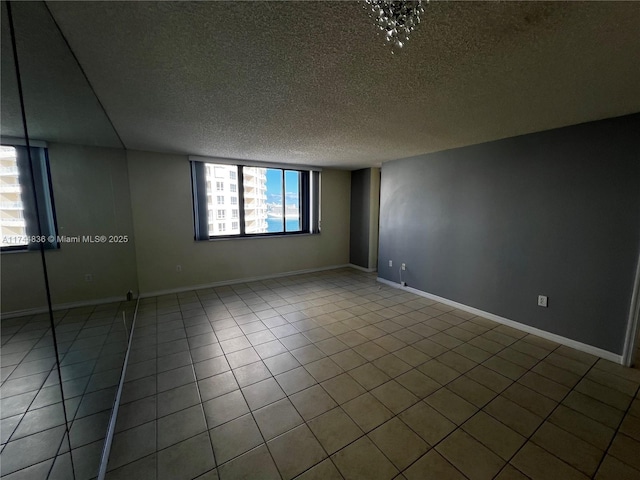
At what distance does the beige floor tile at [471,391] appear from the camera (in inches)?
73.6

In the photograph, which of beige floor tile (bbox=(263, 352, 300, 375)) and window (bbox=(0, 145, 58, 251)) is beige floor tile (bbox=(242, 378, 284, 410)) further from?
window (bbox=(0, 145, 58, 251))

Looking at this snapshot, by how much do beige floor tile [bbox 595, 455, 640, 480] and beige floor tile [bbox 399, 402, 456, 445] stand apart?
711 mm

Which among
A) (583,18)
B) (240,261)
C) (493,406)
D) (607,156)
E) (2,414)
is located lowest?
(493,406)

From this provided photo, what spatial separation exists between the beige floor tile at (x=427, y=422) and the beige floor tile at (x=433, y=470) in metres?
0.11

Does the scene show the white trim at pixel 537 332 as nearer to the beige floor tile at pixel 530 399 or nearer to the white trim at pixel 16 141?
the beige floor tile at pixel 530 399

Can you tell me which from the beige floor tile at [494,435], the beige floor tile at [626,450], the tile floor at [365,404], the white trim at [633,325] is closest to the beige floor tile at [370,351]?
the tile floor at [365,404]

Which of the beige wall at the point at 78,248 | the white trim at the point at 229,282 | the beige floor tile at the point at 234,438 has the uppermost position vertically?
the beige wall at the point at 78,248

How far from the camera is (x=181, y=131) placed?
108 inches

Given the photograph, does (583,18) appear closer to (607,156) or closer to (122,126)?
(607,156)

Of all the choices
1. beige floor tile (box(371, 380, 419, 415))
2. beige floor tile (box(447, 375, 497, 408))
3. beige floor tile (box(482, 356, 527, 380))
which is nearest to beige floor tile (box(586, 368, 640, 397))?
beige floor tile (box(482, 356, 527, 380))

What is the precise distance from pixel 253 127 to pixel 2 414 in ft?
9.10

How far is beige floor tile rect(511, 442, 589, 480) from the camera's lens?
1.34m

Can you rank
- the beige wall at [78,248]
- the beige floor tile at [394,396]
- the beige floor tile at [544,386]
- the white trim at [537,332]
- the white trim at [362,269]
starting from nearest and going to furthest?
the beige wall at [78,248] → the beige floor tile at [394,396] → the beige floor tile at [544,386] → the white trim at [537,332] → the white trim at [362,269]

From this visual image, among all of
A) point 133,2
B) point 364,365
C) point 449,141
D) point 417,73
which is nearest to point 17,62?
point 133,2
